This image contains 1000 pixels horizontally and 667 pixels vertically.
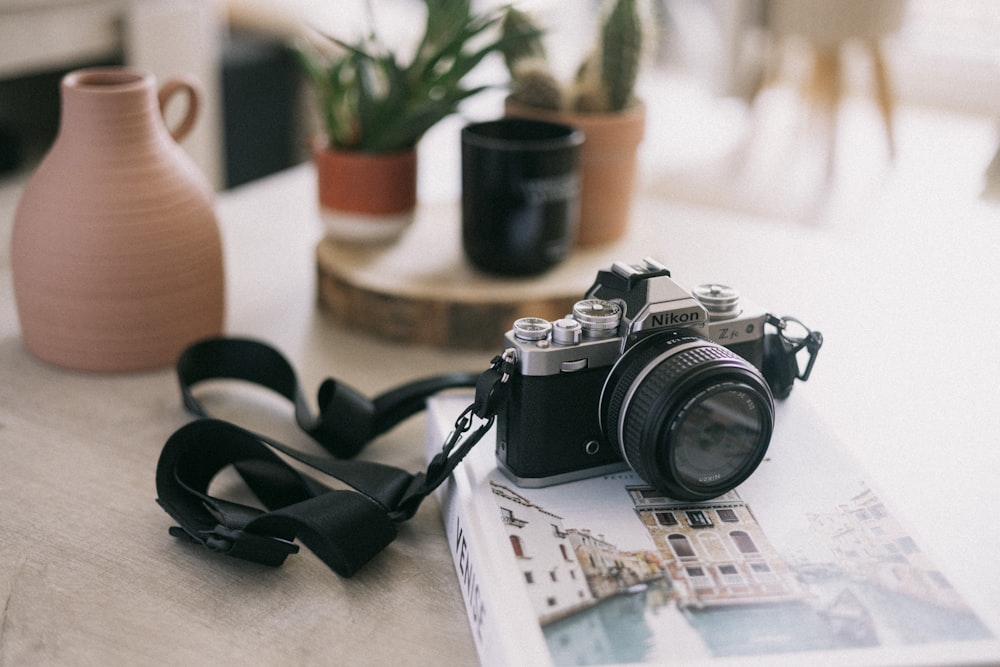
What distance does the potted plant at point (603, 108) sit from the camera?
38.1 inches

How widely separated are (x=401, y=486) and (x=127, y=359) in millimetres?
297

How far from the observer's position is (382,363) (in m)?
0.87

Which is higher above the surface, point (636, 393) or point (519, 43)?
point (519, 43)

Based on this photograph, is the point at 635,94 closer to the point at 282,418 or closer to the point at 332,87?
the point at 332,87

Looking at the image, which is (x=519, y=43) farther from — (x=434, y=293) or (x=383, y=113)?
(x=434, y=293)

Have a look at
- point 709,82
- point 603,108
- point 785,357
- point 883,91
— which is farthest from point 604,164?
point 709,82

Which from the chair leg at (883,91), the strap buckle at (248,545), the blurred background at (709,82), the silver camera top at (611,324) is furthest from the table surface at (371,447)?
the chair leg at (883,91)

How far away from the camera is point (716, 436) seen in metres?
0.60

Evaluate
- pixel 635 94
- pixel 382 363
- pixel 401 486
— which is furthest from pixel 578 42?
pixel 401 486

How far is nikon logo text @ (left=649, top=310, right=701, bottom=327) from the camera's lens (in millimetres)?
602

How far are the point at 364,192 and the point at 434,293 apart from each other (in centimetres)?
14

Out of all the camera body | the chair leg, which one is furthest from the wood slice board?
the chair leg

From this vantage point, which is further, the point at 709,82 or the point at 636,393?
Result: the point at 709,82

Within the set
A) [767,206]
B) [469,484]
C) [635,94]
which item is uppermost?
[635,94]
